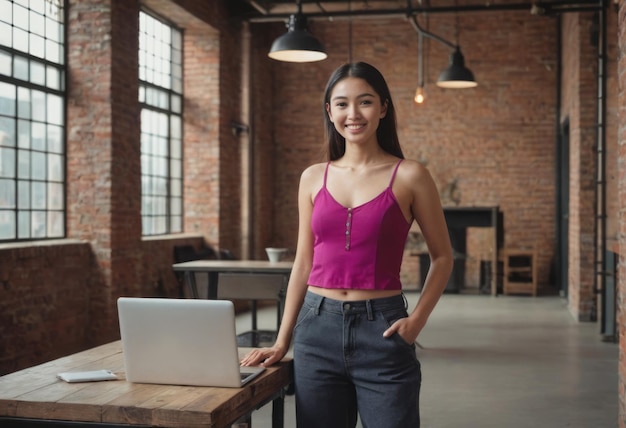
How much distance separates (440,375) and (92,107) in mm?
3697

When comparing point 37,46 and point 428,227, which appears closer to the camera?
point 428,227

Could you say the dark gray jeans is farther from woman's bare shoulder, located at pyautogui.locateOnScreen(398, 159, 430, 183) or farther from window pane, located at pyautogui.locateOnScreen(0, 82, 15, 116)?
window pane, located at pyautogui.locateOnScreen(0, 82, 15, 116)

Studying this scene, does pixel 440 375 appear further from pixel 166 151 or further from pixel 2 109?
pixel 166 151

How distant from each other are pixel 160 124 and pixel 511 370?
488 centimetres

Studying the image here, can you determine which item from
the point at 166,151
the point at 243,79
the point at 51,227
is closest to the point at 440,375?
the point at 51,227

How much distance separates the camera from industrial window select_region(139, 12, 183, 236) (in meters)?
8.70

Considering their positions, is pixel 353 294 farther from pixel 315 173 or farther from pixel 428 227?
pixel 315 173

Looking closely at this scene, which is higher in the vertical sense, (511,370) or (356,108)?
(356,108)

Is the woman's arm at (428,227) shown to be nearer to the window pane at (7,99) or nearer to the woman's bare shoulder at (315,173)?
the woman's bare shoulder at (315,173)

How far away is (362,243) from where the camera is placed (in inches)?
86.8

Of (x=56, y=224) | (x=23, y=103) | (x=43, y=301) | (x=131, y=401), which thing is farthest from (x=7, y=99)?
(x=131, y=401)

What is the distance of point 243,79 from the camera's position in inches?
410

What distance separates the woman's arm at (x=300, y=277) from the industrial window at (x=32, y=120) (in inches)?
172

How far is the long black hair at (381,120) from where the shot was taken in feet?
7.53
